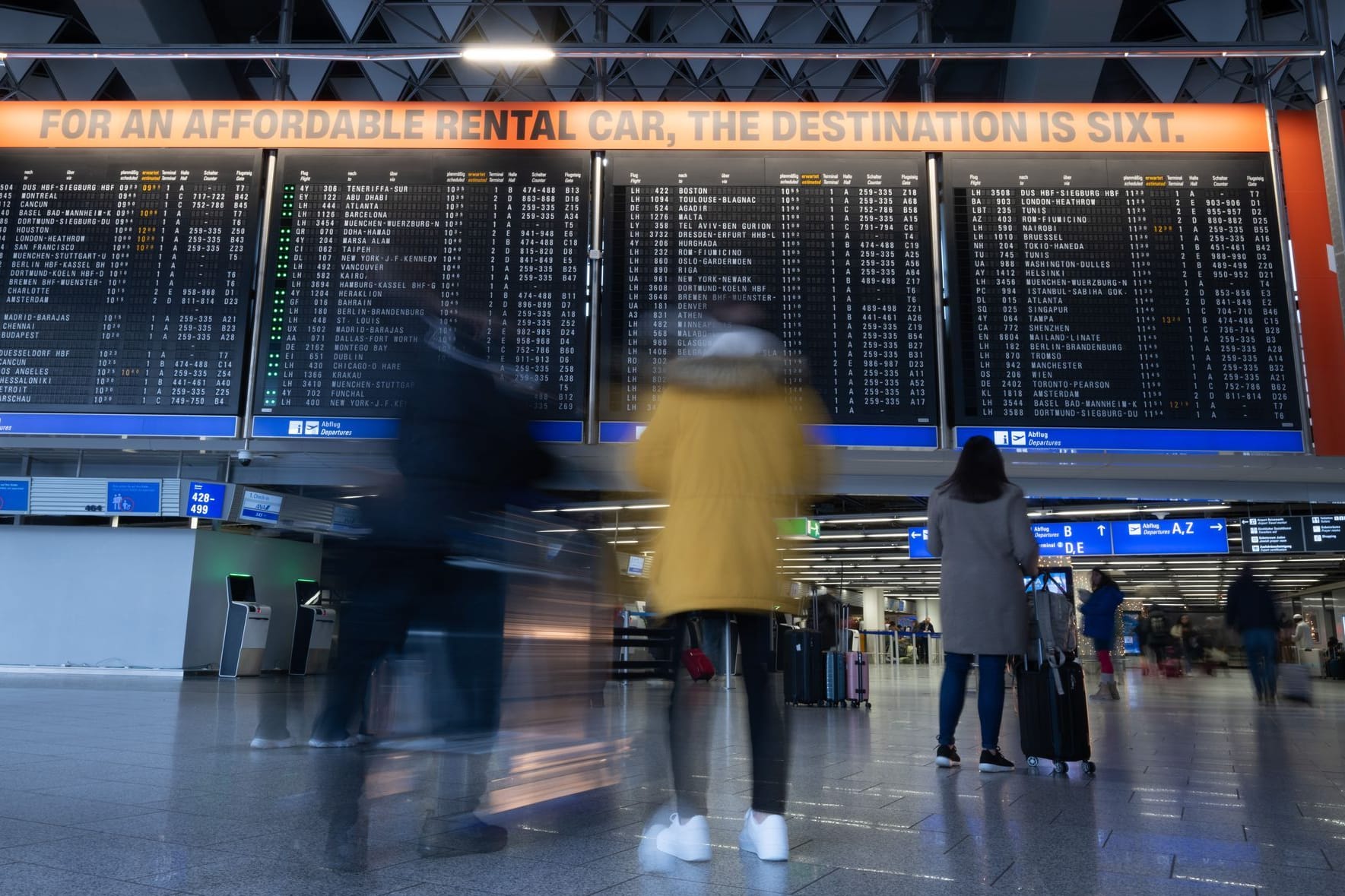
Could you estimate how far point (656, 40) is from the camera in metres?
11.0

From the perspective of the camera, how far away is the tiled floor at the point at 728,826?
2072mm

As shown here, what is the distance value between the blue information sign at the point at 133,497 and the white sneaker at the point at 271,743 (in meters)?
7.21

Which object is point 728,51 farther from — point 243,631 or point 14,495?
point 243,631

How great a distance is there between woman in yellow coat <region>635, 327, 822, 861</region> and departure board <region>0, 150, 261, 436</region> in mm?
5401

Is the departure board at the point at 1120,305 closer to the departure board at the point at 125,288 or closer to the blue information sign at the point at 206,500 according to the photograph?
the departure board at the point at 125,288

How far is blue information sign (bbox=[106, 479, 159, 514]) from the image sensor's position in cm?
1075

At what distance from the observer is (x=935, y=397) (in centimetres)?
691

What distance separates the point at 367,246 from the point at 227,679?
728cm

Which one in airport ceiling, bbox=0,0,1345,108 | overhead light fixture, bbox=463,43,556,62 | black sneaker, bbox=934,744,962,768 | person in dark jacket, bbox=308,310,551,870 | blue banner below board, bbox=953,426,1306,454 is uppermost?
airport ceiling, bbox=0,0,1345,108

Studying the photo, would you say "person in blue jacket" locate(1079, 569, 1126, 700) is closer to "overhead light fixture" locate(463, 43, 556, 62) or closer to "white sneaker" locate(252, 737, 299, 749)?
"overhead light fixture" locate(463, 43, 556, 62)

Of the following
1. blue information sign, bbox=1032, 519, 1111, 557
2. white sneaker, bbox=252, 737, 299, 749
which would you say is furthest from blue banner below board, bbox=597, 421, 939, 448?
blue information sign, bbox=1032, 519, 1111, 557

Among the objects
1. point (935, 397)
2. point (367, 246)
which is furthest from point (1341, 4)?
point (367, 246)

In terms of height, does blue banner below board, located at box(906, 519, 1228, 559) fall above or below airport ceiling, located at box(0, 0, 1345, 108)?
below

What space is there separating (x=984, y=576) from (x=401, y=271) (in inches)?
192
